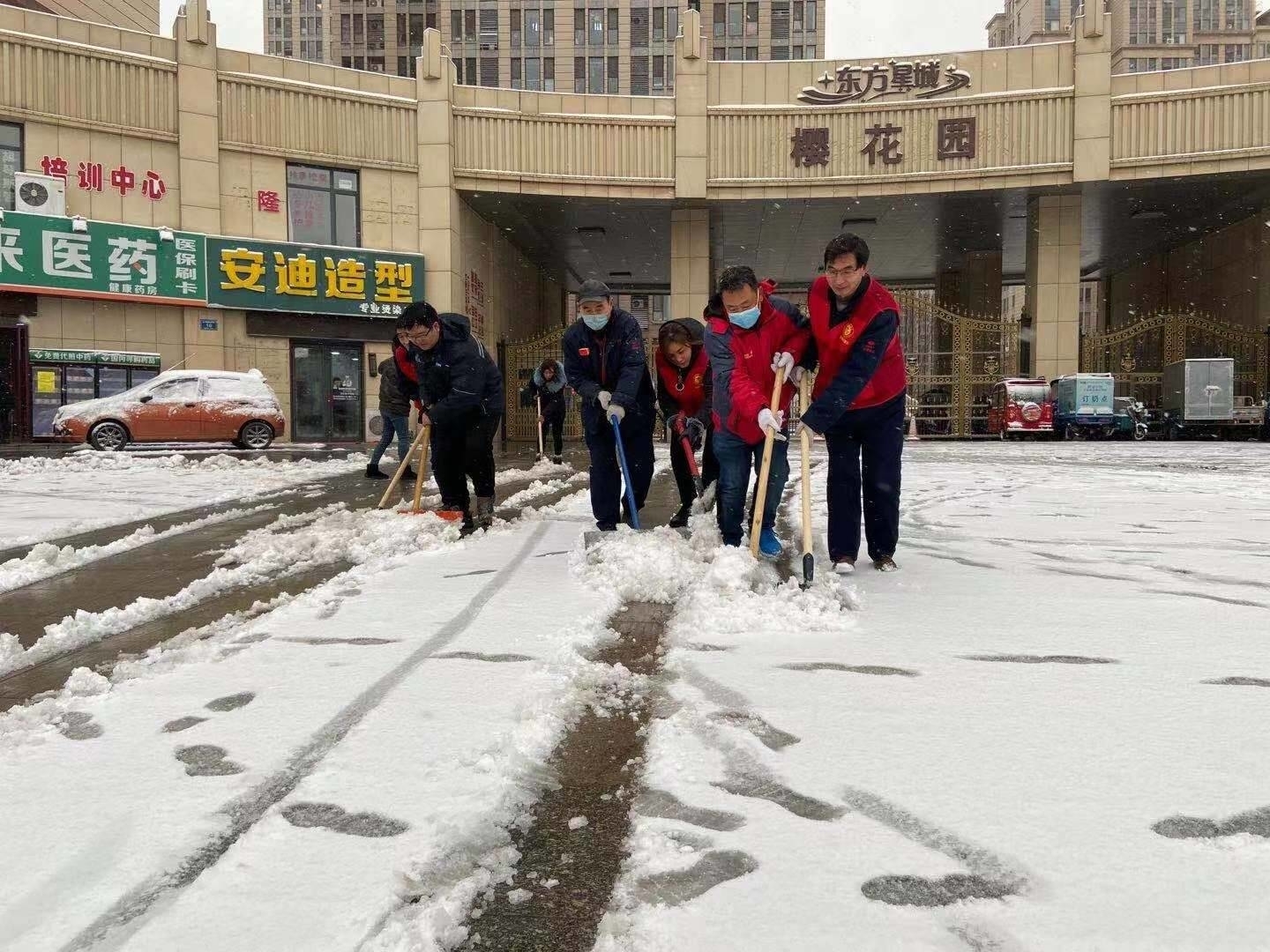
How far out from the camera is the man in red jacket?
454 cm

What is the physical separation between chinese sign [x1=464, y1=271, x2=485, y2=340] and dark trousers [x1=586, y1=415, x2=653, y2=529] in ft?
50.1

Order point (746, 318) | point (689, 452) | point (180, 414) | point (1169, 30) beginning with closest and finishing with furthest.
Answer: point (746, 318), point (689, 452), point (180, 414), point (1169, 30)

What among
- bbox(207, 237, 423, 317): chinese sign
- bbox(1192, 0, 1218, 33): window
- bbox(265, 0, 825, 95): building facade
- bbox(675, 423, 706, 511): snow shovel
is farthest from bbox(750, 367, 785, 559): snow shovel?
bbox(1192, 0, 1218, 33): window

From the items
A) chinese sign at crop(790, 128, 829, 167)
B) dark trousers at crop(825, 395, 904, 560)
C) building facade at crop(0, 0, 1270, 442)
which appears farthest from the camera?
chinese sign at crop(790, 128, 829, 167)

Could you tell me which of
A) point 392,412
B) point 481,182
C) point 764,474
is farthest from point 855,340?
point 481,182

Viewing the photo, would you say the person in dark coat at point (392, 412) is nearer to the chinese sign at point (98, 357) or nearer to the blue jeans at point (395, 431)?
the blue jeans at point (395, 431)

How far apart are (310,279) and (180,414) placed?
4967mm

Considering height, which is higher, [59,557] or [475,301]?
[475,301]

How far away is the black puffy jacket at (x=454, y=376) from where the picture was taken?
19.8 ft

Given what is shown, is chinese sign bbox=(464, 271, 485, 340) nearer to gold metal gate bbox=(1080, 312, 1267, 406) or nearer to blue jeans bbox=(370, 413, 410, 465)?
blue jeans bbox=(370, 413, 410, 465)

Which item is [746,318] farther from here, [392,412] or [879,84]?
[879,84]

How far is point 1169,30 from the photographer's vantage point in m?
90.8

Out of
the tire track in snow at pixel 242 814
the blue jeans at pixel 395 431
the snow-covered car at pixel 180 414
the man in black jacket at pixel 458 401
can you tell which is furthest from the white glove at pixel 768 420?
the snow-covered car at pixel 180 414

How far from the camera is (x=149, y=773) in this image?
2.04m
